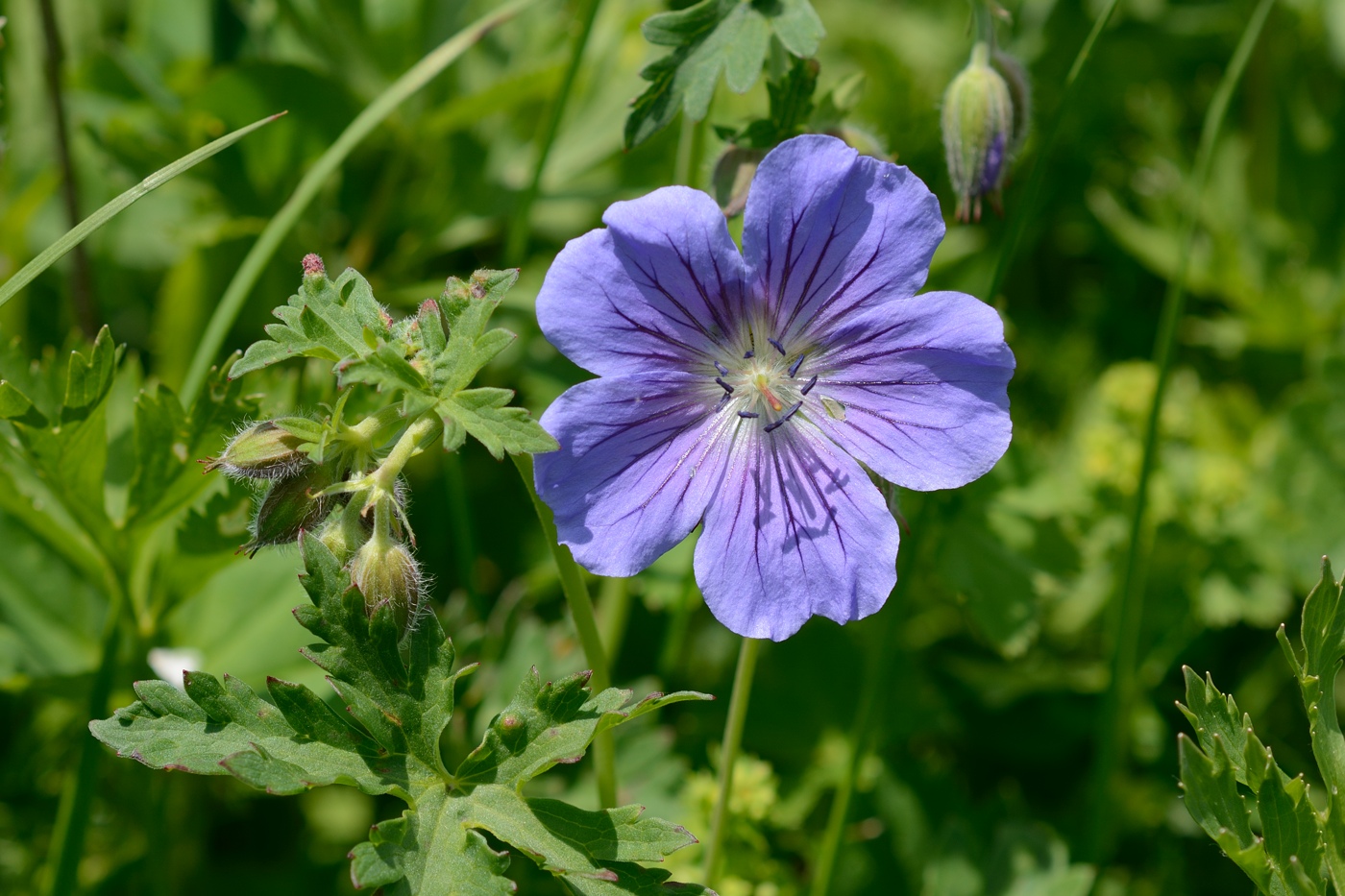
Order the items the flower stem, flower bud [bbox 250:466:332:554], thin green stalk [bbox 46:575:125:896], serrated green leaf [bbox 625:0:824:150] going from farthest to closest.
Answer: thin green stalk [bbox 46:575:125:896] < serrated green leaf [bbox 625:0:824:150] < flower bud [bbox 250:466:332:554] < the flower stem

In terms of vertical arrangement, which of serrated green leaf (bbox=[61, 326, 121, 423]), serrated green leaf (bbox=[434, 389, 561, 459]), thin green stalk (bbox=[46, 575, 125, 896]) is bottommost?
thin green stalk (bbox=[46, 575, 125, 896])

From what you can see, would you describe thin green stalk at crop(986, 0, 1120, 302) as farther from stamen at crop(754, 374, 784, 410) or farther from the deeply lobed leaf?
the deeply lobed leaf

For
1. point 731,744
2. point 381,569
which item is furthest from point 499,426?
point 731,744

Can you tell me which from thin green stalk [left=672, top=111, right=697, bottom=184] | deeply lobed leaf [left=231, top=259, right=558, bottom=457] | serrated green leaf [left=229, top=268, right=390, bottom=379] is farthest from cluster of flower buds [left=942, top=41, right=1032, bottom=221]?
serrated green leaf [left=229, top=268, right=390, bottom=379]

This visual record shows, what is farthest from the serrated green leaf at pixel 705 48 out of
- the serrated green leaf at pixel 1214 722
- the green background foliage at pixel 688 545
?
the serrated green leaf at pixel 1214 722

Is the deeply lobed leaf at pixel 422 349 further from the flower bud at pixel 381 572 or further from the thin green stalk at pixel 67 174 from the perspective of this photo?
the thin green stalk at pixel 67 174

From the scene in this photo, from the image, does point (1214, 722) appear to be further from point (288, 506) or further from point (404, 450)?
point (288, 506)
